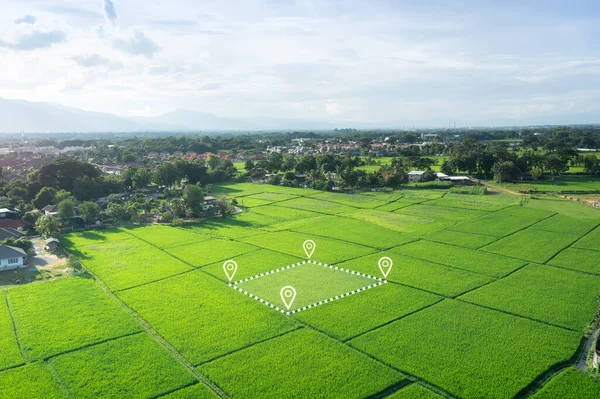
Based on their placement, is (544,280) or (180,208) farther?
(180,208)

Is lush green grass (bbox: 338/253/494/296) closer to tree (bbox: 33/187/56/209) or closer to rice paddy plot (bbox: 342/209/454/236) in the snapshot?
rice paddy plot (bbox: 342/209/454/236)

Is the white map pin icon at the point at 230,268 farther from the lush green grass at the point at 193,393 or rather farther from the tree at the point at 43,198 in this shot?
the tree at the point at 43,198

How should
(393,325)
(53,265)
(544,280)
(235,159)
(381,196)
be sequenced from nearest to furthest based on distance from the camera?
(393,325) → (544,280) → (53,265) → (381,196) → (235,159)

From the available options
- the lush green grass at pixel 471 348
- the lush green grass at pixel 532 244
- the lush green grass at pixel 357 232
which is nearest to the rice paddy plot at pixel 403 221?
the lush green grass at pixel 357 232

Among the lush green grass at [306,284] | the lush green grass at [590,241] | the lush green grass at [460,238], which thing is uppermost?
the lush green grass at [590,241]

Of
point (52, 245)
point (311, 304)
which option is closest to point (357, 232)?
point (311, 304)

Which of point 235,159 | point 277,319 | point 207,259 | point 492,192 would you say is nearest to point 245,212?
point 207,259

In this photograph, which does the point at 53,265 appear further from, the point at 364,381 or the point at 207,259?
the point at 364,381
